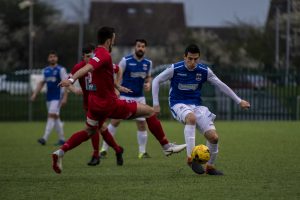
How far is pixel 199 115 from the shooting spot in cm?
1225

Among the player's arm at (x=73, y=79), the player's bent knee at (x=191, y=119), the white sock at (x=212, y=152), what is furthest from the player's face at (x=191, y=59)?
the player's arm at (x=73, y=79)

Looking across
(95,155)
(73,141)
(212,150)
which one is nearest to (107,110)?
(73,141)

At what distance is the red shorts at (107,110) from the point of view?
38.8 feet

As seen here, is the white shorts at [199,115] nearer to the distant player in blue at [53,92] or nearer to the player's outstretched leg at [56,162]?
the player's outstretched leg at [56,162]

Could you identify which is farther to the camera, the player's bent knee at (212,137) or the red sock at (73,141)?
the player's bent knee at (212,137)

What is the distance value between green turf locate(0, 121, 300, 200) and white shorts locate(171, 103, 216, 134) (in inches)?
28.2

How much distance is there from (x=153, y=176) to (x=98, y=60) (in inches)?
72.5

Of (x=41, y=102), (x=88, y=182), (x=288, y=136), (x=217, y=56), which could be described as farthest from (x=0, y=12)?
(x=88, y=182)

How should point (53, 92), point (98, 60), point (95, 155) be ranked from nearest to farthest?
1. point (98, 60)
2. point (95, 155)
3. point (53, 92)

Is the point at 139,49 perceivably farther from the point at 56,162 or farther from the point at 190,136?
the point at 56,162

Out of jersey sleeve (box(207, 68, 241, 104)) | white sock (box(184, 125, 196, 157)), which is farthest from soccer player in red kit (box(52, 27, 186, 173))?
jersey sleeve (box(207, 68, 241, 104))

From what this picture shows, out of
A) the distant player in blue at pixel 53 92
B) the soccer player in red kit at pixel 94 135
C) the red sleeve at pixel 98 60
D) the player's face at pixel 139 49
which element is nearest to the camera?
the red sleeve at pixel 98 60

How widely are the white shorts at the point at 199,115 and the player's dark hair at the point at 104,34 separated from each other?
1.58 m

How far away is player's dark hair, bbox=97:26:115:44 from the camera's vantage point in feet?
38.6
